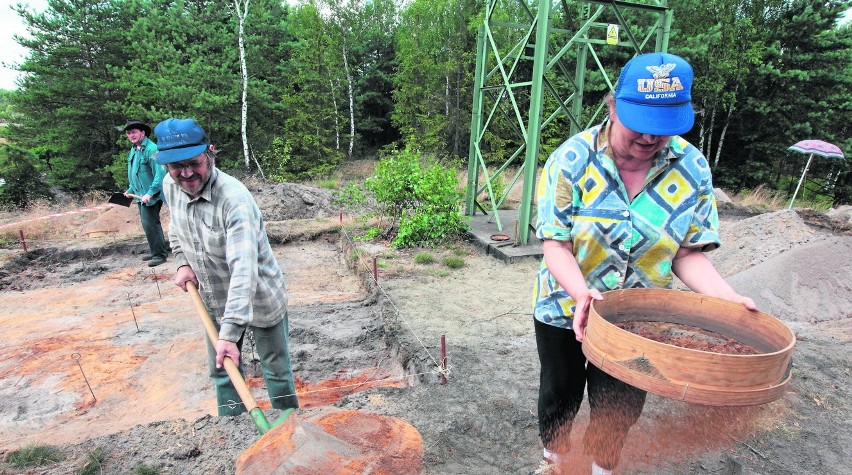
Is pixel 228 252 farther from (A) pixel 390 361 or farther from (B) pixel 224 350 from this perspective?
(A) pixel 390 361

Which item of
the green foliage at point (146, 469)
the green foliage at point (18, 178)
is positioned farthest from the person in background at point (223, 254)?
the green foliage at point (18, 178)

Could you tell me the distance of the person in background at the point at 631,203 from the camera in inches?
53.2

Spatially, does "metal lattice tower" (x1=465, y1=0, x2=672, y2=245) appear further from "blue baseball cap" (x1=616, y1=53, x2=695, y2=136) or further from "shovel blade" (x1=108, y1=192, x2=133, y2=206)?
"shovel blade" (x1=108, y1=192, x2=133, y2=206)

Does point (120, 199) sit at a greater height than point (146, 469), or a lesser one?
greater

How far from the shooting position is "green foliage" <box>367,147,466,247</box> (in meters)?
7.16

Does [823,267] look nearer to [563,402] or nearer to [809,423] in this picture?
[809,423]

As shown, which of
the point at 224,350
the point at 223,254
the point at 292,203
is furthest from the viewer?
the point at 292,203

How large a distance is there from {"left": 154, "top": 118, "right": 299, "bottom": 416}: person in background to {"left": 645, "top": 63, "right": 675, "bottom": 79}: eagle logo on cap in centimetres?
180

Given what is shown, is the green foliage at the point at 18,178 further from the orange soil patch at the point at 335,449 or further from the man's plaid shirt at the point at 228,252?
the orange soil patch at the point at 335,449

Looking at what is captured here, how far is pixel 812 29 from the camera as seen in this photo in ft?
50.4

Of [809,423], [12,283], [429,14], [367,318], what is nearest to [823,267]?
[809,423]

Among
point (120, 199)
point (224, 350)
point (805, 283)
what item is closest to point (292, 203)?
point (120, 199)

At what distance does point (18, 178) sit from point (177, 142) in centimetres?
1584

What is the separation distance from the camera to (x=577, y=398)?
1890 mm
